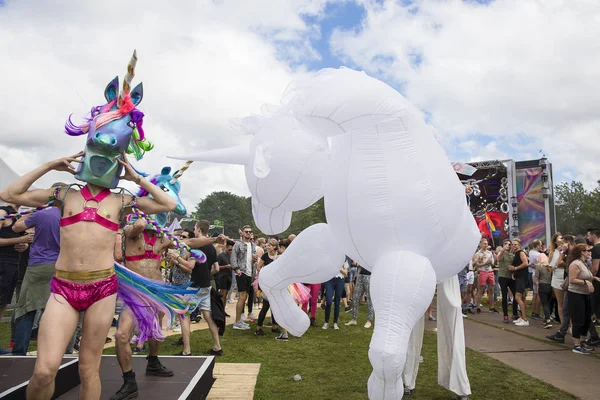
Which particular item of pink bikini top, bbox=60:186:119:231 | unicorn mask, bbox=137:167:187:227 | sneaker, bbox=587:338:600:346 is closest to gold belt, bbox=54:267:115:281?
pink bikini top, bbox=60:186:119:231

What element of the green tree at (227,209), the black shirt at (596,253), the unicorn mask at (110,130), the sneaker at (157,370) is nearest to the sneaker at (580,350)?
the black shirt at (596,253)

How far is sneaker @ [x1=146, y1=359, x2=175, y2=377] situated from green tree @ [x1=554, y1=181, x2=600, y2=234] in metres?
40.8

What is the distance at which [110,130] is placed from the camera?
8.79 ft

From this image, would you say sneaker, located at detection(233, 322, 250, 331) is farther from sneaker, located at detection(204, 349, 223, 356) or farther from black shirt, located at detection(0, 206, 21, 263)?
black shirt, located at detection(0, 206, 21, 263)

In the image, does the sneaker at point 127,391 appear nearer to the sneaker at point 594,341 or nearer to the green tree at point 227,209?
the sneaker at point 594,341

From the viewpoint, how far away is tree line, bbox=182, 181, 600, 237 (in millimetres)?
36688

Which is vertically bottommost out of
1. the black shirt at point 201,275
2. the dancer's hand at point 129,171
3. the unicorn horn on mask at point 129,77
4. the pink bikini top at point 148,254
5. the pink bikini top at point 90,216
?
the black shirt at point 201,275

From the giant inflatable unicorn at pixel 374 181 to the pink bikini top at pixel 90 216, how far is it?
2.54ft

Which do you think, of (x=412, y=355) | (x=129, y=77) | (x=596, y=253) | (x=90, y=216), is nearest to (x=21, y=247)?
(x=90, y=216)

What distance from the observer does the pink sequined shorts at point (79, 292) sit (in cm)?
252

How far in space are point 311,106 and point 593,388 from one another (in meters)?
4.21

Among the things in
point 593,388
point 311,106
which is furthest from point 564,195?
point 311,106

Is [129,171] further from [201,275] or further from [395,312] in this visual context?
[201,275]

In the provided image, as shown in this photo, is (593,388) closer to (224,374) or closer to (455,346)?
(455,346)
